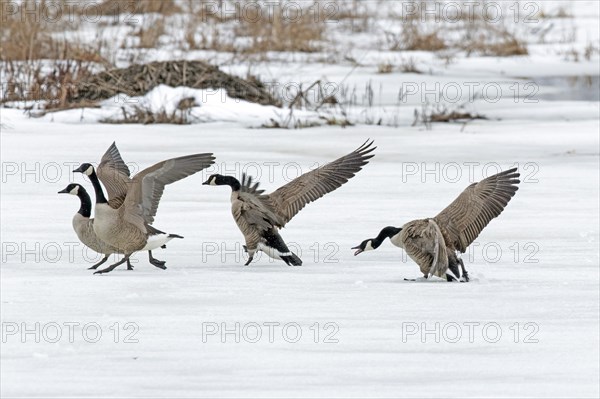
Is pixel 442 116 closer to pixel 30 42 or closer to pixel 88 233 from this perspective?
pixel 30 42

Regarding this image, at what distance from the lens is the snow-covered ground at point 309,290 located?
Result: 391 centimetres

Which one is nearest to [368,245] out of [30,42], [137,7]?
[30,42]

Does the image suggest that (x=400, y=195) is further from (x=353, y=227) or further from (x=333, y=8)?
(x=333, y=8)

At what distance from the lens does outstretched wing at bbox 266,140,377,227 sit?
6.19 meters

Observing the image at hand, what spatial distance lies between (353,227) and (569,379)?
3.21m

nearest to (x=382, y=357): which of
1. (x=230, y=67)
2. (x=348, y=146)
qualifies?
(x=348, y=146)

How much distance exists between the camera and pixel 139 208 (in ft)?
19.0

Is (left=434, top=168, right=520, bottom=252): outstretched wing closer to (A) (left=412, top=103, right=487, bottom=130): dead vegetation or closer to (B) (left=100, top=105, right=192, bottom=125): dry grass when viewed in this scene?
(A) (left=412, top=103, right=487, bottom=130): dead vegetation

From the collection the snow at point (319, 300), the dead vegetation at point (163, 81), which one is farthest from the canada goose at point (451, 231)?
the dead vegetation at point (163, 81)

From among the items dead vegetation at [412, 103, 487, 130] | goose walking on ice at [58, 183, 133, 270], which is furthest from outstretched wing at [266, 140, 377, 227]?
dead vegetation at [412, 103, 487, 130]

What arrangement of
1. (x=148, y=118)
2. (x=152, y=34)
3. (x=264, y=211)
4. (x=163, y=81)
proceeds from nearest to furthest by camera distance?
(x=264, y=211), (x=148, y=118), (x=163, y=81), (x=152, y=34)

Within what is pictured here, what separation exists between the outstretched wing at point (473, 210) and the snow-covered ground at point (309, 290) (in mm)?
200

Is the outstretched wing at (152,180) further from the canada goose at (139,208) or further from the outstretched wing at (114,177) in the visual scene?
the outstretched wing at (114,177)

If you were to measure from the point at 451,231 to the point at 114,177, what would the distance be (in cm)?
172
